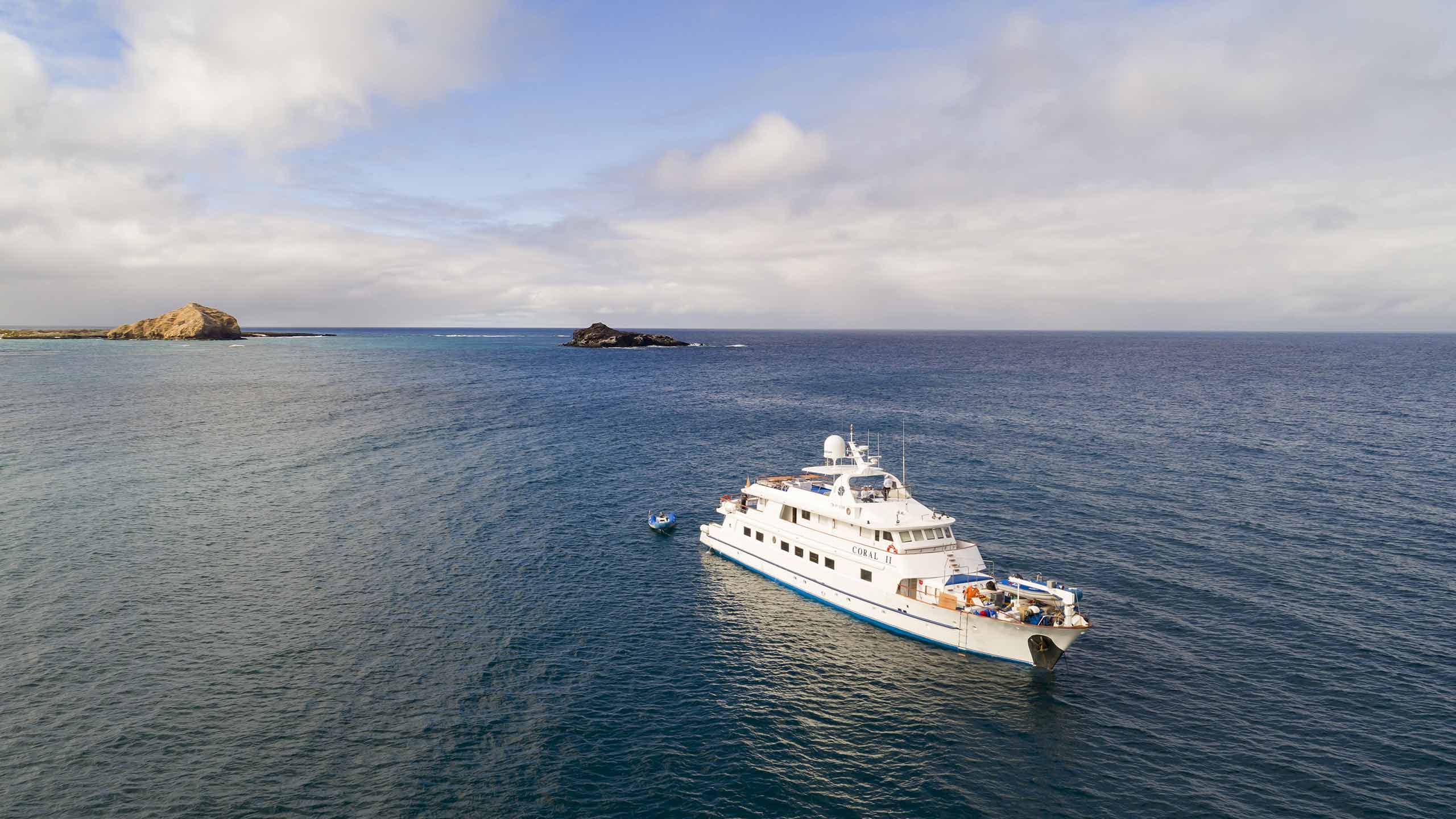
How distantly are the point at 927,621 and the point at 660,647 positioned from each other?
1632 cm

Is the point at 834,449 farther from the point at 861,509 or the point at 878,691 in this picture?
the point at 878,691

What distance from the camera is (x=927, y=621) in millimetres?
40219

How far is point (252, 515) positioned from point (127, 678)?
28442 millimetres

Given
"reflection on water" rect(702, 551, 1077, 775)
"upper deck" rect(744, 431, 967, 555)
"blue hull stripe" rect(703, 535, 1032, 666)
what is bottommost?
"reflection on water" rect(702, 551, 1077, 775)

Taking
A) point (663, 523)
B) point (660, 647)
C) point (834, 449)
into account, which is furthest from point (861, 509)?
point (663, 523)

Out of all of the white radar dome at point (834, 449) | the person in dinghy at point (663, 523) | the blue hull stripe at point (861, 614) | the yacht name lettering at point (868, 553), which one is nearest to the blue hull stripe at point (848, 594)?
the blue hull stripe at point (861, 614)

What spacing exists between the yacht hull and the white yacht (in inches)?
2.2

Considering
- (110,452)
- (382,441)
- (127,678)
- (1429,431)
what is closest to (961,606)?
(127,678)

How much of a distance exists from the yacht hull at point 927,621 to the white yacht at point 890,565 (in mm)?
57

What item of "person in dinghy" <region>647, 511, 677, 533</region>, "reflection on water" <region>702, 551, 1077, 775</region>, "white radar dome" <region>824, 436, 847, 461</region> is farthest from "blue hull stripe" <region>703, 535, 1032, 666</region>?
"white radar dome" <region>824, 436, 847, 461</region>

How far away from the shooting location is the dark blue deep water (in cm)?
2770

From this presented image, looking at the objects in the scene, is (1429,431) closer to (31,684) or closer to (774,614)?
(774,614)

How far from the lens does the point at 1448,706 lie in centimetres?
3228

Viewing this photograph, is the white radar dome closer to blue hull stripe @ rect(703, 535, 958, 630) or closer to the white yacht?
the white yacht
